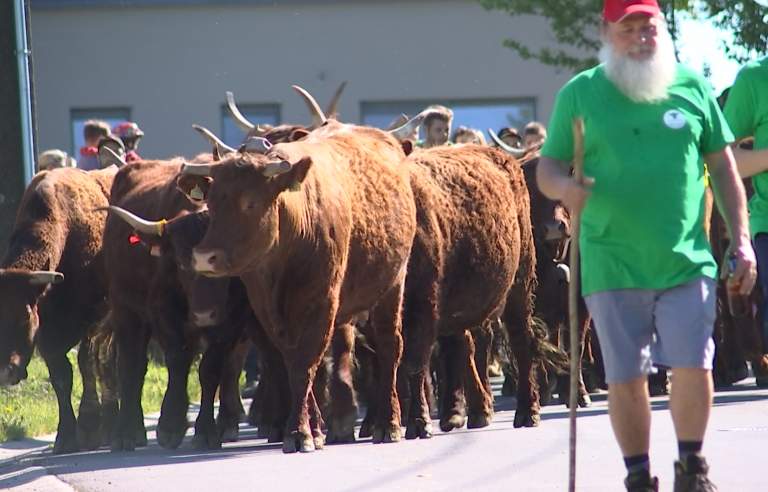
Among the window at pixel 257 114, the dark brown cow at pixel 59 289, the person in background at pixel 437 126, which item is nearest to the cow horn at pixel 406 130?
the person in background at pixel 437 126

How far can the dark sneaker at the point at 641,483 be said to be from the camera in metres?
5.94

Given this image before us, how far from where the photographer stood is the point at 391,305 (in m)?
10.0

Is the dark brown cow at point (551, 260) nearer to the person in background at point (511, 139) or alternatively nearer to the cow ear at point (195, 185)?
the person in background at point (511, 139)

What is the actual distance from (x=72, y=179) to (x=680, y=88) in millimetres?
6647

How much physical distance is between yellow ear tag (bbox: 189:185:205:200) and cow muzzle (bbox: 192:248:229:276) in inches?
41.3

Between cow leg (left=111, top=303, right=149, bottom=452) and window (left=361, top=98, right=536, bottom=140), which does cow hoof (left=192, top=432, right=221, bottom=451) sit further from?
window (left=361, top=98, right=536, bottom=140)

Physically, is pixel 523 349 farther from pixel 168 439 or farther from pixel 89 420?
pixel 89 420

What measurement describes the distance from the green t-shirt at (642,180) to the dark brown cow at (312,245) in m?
3.00

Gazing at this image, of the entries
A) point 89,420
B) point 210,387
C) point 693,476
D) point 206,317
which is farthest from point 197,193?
point 693,476

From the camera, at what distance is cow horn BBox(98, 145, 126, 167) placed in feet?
43.6

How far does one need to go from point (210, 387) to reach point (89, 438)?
3.80 ft

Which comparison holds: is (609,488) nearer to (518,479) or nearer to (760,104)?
(518,479)

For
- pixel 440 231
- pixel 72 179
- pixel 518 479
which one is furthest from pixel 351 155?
pixel 518 479

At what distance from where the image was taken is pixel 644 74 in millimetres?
6059
